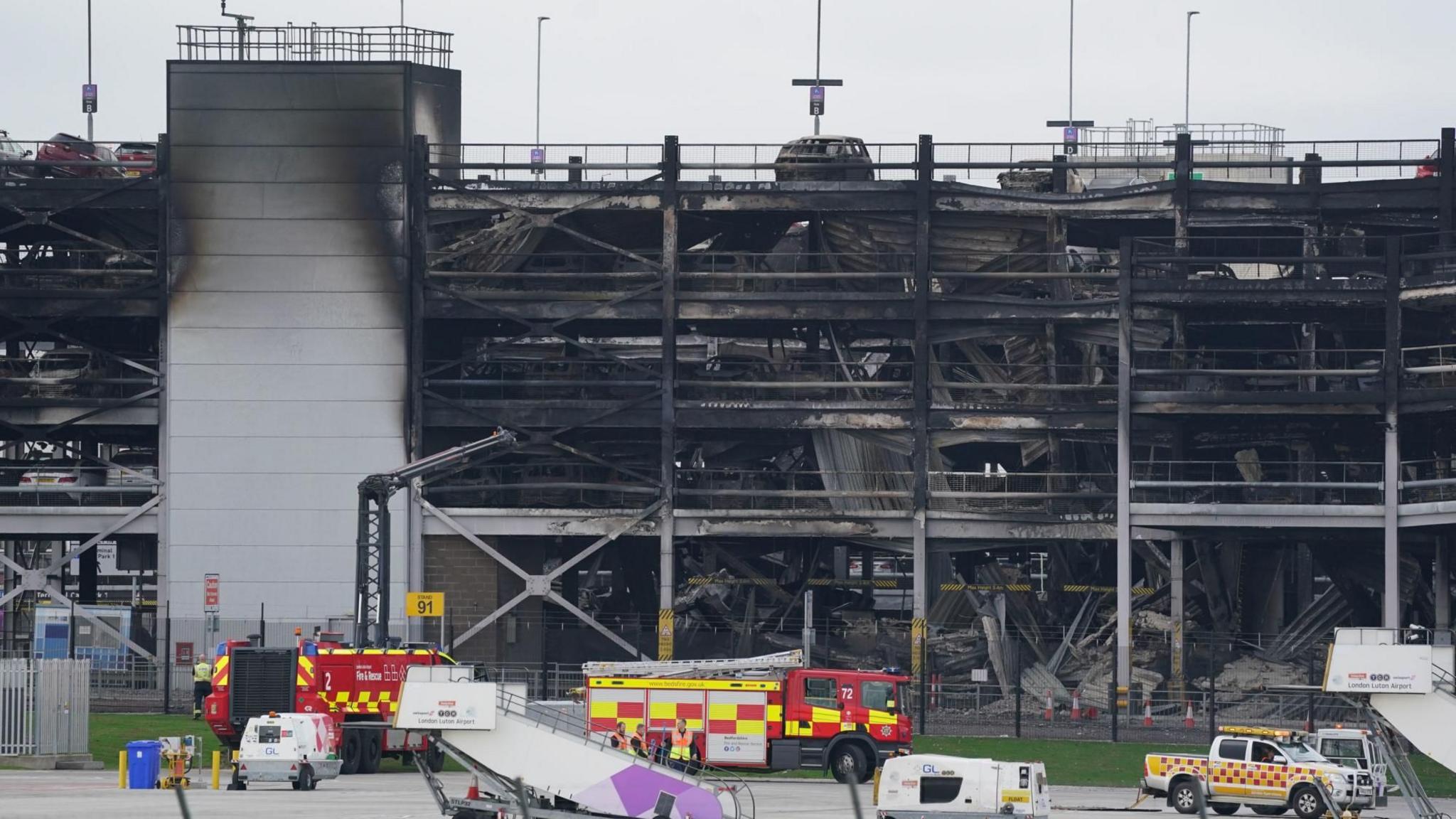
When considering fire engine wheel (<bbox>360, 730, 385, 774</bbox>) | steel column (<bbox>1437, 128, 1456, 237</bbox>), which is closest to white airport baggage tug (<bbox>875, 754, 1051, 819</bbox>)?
fire engine wheel (<bbox>360, 730, 385, 774</bbox>)

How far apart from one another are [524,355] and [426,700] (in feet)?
137

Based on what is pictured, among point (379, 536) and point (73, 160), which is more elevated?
point (73, 160)

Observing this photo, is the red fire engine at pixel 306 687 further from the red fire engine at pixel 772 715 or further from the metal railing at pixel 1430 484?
the metal railing at pixel 1430 484

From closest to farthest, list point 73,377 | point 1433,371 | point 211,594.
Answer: point 1433,371 < point 211,594 < point 73,377

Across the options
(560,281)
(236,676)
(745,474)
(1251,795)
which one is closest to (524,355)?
(560,281)

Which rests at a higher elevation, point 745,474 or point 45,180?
point 45,180

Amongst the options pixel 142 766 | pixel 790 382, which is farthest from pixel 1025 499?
pixel 142 766

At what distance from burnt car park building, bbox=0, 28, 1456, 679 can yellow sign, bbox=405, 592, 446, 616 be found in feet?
14.9

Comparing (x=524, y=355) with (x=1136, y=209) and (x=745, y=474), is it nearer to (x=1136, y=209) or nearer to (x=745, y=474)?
(x=745, y=474)

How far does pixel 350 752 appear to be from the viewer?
1855 inches

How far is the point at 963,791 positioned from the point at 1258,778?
8.97m

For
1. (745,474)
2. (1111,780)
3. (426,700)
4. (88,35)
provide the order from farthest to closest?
(88,35) → (745,474) → (1111,780) → (426,700)

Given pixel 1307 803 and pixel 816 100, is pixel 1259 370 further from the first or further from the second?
pixel 1307 803

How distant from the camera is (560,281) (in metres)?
73.5
